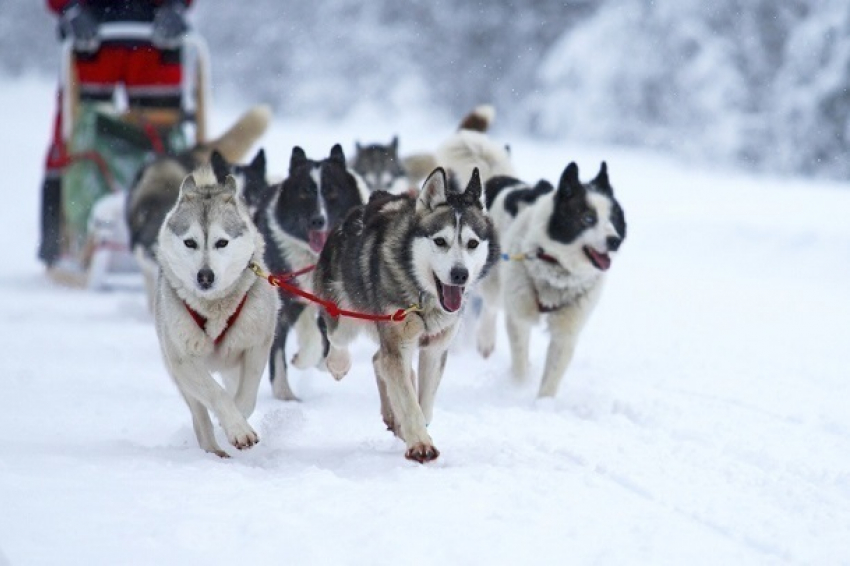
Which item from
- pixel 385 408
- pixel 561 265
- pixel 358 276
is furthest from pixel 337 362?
pixel 561 265

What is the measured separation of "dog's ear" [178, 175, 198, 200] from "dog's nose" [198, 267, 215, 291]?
0.99 ft

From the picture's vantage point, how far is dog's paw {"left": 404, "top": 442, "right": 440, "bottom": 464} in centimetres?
314

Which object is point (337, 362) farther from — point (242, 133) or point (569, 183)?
point (242, 133)

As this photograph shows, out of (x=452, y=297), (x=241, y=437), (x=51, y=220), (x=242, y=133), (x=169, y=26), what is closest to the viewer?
(x=241, y=437)

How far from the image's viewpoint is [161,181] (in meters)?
6.57

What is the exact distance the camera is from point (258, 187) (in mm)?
5250

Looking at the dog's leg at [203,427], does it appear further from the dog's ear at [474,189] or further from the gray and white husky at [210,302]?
the dog's ear at [474,189]

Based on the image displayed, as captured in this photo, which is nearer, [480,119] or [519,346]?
[519,346]

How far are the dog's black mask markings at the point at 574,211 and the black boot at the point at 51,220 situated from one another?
15.3 ft

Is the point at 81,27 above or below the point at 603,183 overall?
above

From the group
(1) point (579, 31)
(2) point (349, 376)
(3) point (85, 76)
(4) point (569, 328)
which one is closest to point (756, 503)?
(4) point (569, 328)

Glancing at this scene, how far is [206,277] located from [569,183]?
6.24 feet

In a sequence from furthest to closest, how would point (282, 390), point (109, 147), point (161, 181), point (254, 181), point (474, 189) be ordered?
point (109, 147), point (161, 181), point (254, 181), point (282, 390), point (474, 189)

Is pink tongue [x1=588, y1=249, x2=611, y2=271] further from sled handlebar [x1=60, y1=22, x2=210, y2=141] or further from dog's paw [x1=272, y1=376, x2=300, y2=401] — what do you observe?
sled handlebar [x1=60, y1=22, x2=210, y2=141]
